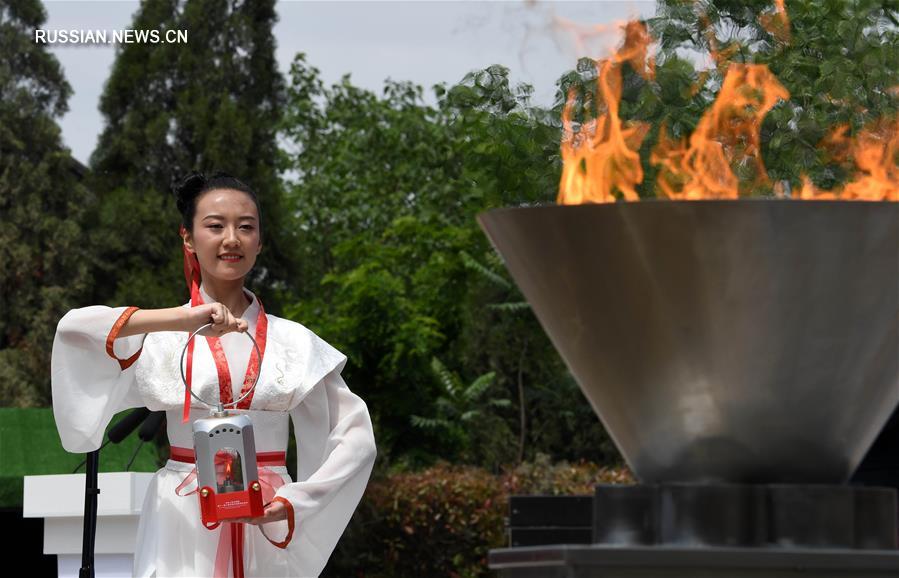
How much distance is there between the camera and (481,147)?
34.4 feet

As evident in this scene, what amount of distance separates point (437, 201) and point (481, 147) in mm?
17563

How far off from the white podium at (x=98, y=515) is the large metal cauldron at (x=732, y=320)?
310cm

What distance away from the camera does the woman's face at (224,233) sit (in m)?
4.62

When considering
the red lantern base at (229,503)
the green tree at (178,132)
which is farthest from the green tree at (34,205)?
the red lantern base at (229,503)

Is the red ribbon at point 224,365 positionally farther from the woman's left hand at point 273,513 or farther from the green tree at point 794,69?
the green tree at point 794,69

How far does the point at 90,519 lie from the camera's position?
184 inches

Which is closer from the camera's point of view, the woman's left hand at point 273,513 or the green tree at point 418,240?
the woman's left hand at point 273,513

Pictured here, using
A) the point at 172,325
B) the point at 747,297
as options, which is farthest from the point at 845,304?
the point at 172,325

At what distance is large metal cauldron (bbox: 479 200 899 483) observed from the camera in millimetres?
3322

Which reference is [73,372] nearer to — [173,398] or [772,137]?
[173,398]

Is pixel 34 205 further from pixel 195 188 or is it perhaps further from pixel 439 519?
pixel 195 188

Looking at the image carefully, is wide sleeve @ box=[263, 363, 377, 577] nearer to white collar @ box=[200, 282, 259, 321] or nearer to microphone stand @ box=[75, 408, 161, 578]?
white collar @ box=[200, 282, 259, 321]

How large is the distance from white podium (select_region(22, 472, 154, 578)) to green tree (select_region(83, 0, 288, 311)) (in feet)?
48.1

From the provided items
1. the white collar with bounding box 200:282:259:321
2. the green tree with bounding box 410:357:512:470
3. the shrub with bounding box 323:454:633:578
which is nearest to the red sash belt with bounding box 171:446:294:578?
the white collar with bounding box 200:282:259:321
